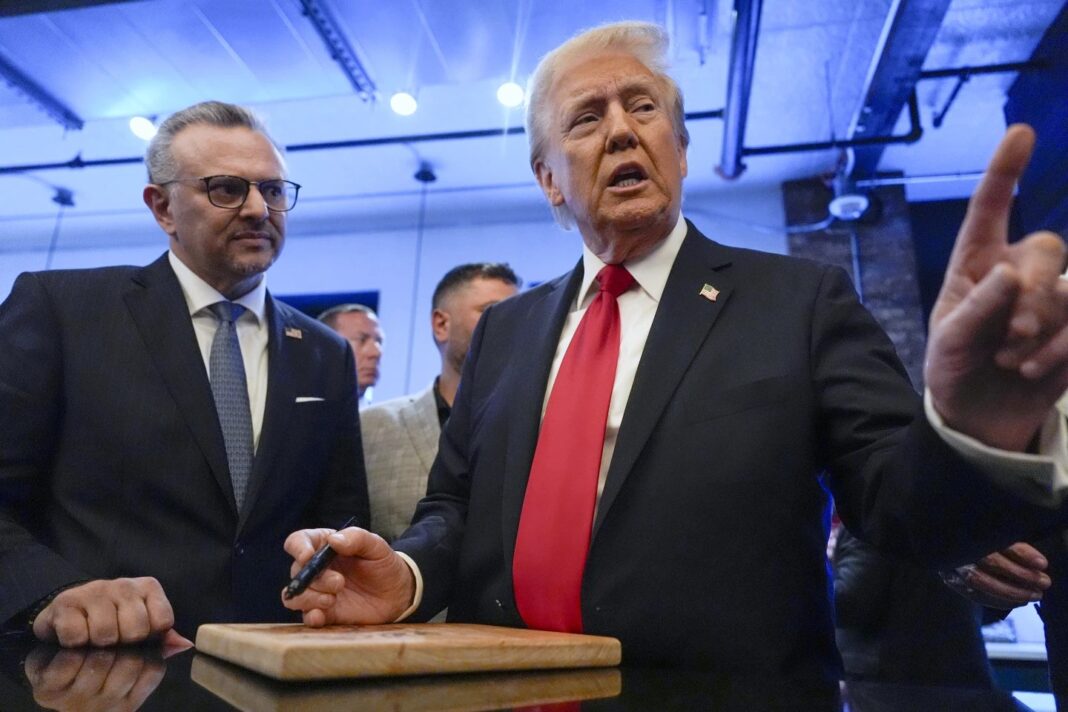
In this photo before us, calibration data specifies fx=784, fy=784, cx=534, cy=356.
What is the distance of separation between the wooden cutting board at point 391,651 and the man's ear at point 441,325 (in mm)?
2150

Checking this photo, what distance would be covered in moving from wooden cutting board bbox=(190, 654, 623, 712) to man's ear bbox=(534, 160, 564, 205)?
3.40ft

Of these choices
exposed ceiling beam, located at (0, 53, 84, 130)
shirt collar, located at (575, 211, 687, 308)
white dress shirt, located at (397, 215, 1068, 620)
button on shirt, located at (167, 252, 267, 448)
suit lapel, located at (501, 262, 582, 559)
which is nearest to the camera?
white dress shirt, located at (397, 215, 1068, 620)

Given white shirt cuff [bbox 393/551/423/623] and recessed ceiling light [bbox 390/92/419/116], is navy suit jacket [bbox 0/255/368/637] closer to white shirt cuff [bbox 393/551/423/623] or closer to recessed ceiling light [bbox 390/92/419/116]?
white shirt cuff [bbox 393/551/423/623]

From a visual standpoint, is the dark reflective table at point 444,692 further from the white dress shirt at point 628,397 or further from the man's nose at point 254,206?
the man's nose at point 254,206

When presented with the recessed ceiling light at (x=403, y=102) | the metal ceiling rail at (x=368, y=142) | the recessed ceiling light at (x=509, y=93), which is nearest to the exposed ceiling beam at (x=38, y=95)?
the metal ceiling rail at (x=368, y=142)

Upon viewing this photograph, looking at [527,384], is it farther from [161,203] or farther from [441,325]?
[441,325]

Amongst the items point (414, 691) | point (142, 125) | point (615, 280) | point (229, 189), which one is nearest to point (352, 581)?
point (414, 691)

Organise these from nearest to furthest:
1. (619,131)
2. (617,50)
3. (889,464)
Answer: (889,464), (619,131), (617,50)

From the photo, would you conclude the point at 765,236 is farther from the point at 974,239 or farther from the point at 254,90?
the point at 974,239

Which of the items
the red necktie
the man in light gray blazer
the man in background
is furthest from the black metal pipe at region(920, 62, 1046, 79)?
the red necktie

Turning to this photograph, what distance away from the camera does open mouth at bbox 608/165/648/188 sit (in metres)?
1.38

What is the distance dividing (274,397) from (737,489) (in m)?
1.07

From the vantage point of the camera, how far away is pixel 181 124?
1.89m

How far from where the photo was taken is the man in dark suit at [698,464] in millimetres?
768
